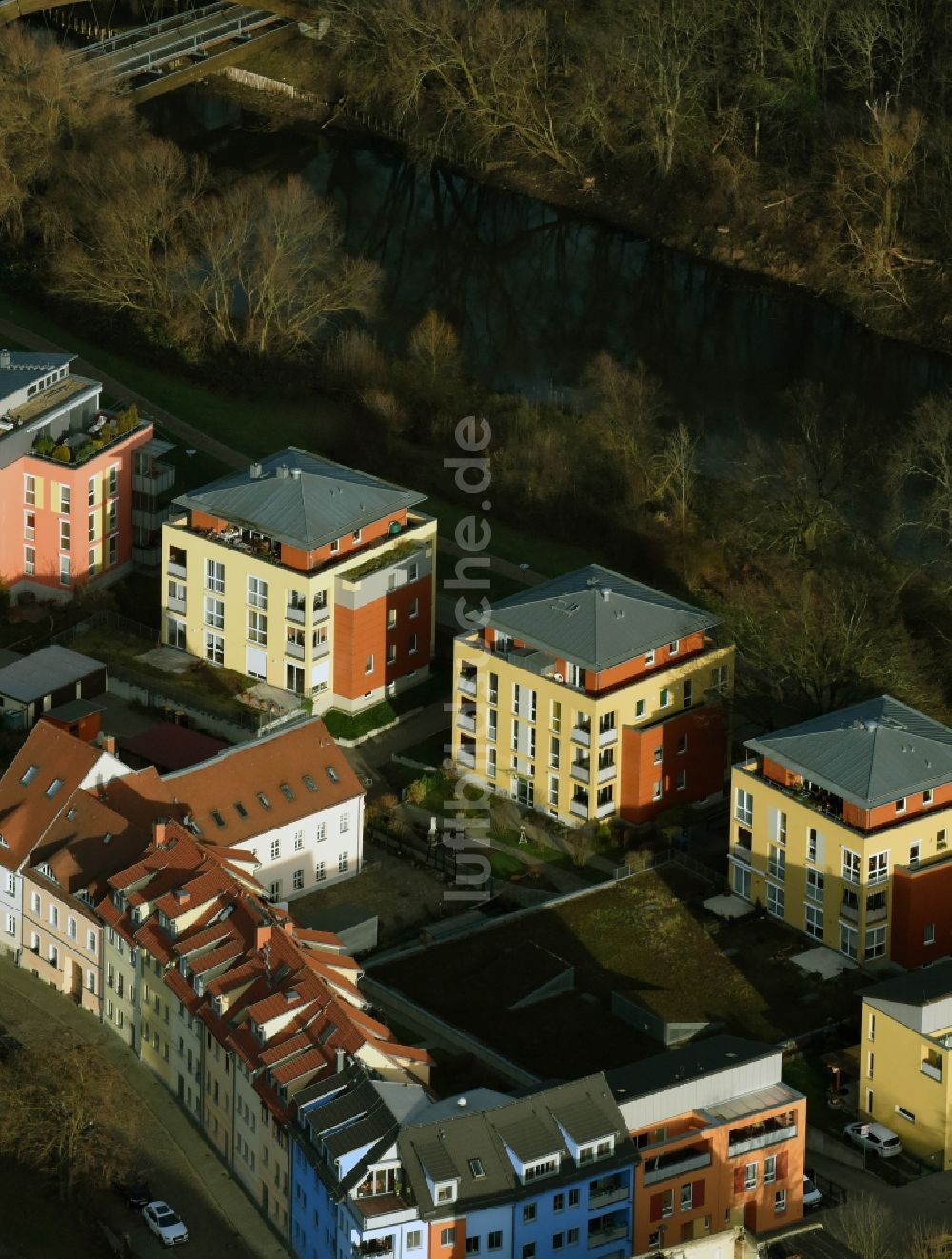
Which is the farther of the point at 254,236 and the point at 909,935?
the point at 254,236

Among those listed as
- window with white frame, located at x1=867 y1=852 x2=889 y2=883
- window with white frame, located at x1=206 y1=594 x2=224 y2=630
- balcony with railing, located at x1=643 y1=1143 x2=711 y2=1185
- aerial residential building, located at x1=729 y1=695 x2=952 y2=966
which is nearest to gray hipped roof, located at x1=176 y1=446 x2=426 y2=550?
window with white frame, located at x1=206 y1=594 x2=224 y2=630

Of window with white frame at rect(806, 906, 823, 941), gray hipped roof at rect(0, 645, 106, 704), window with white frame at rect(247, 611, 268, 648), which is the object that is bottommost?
window with white frame at rect(806, 906, 823, 941)

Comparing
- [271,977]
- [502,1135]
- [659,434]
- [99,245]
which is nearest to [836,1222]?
[502,1135]

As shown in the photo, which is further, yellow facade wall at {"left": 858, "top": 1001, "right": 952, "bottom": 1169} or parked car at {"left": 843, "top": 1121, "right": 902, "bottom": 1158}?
parked car at {"left": 843, "top": 1121, "right": 902, "bottom": 1158}

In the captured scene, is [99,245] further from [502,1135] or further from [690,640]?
[502,1135]

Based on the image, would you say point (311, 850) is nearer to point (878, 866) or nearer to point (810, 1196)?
point (878, 866)

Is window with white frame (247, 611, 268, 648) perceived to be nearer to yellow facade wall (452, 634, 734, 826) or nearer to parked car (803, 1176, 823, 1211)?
yellow facade wall (452, 634, 734, 826)
